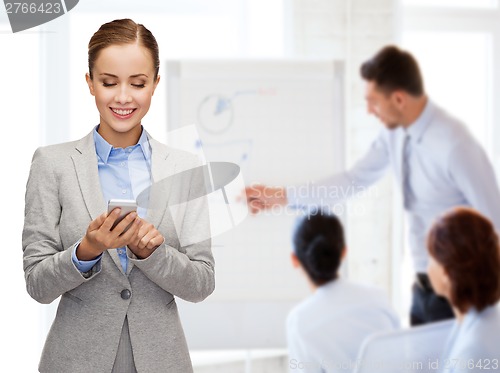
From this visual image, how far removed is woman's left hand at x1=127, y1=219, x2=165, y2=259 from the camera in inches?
43.0

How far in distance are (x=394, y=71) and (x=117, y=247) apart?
4.54 feet

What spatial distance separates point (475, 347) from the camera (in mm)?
2135

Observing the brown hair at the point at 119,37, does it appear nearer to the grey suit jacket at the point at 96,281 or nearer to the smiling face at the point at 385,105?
the grey suit jacket at the point at 96,281

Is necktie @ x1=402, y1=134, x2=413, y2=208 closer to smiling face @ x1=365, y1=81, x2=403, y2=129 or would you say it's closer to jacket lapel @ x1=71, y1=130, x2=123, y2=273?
smiling face @ x1=365, y1=81, x2=403, y2=129

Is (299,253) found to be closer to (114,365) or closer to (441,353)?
(441,353)

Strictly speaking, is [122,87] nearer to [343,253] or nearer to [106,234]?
[106,234]

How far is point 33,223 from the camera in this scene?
3.87ft

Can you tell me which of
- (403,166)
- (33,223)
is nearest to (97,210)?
(33,223)

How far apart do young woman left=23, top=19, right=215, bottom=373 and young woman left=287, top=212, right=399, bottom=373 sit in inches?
34.5

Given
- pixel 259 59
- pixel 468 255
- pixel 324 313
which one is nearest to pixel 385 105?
pixel 259 59

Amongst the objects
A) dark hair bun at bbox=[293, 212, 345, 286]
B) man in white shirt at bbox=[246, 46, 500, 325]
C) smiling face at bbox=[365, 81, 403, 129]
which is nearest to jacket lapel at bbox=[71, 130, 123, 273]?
man in white shirt at bbox=[246, 46, 500, 325]

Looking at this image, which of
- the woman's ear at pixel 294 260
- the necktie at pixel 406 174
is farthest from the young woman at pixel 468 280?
the woman's ear at pixel 294 260

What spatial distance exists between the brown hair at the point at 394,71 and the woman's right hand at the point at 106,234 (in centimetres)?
130

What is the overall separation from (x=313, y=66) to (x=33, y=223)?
46.0 inches
